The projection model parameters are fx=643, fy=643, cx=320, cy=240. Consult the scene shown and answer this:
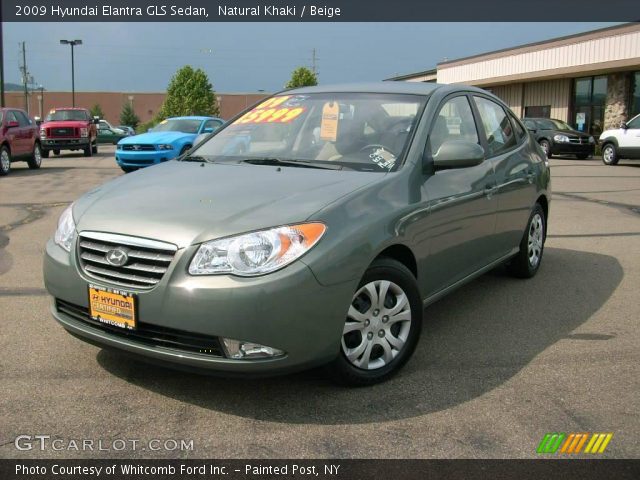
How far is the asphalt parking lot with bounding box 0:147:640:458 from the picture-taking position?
2885 millimetres

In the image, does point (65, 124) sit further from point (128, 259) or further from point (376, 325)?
point (376, 325)

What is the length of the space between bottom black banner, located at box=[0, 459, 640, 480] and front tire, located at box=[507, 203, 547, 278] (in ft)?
9.87

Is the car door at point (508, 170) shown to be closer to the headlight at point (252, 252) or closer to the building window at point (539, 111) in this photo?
the headlight at point (252, 252)

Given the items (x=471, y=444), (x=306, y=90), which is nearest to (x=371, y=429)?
(x=471, y=444)

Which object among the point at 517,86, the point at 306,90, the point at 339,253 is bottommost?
the point at 339,253

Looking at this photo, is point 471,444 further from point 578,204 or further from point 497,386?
point 578,204

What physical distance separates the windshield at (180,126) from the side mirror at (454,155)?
1270 centimetres

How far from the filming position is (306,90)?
A: 4.91 m

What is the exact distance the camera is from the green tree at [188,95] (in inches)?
2147

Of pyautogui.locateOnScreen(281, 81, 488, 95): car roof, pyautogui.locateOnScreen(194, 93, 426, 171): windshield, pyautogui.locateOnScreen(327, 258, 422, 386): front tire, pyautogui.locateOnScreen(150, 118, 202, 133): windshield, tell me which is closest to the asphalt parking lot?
pyautogui.locateOnScreen(327, 258, 422, 386): front tire

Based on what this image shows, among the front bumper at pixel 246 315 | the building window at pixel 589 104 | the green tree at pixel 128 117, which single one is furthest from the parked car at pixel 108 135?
the front bumper at pixel 246 315
